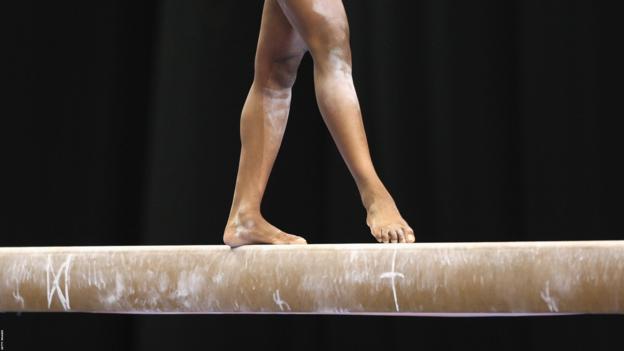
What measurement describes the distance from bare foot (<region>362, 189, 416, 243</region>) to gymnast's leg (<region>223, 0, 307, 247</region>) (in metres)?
0.27

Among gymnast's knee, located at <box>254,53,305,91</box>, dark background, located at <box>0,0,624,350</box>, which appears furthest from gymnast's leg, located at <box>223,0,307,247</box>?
dark background, located at <box>0,0,624,350</box>

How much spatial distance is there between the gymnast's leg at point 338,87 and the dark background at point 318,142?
1057mm

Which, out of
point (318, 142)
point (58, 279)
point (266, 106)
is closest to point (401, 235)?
point (266, 106)

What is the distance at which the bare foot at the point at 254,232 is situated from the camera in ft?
6.24

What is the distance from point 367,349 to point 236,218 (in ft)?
4.02

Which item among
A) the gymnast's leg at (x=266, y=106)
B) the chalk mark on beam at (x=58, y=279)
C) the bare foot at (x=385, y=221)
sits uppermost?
the gymnast's leg at (x=266, y=106)

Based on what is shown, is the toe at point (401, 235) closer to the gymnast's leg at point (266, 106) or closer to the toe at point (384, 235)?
the toe at point (384, 235)

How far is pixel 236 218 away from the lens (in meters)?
1.96

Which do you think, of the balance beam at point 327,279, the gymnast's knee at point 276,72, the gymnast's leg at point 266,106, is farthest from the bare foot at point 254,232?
the gymnast's knee at point 276,72

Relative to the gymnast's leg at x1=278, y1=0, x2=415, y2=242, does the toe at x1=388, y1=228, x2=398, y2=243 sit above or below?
below

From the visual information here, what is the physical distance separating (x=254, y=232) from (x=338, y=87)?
368 mm

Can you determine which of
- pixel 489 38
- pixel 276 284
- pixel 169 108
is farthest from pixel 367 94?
pixel 276 284

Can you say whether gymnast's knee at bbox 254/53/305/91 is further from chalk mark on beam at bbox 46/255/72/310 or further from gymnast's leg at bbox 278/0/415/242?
chalk mark on beam at bbox 46/255/72/310

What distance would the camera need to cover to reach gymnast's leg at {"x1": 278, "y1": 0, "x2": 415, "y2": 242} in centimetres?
189
